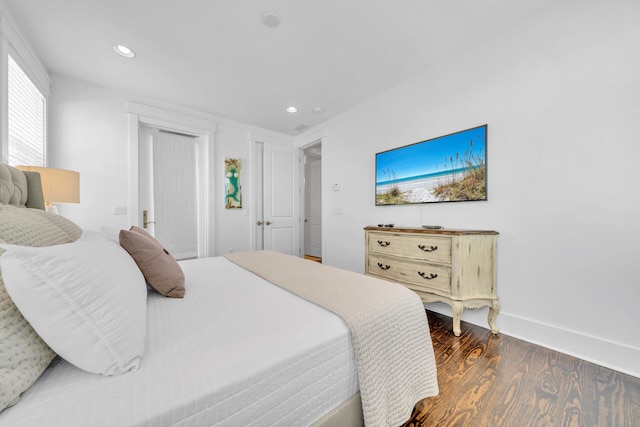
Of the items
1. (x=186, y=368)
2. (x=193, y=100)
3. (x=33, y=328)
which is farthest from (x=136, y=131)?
(x=186, y=368)

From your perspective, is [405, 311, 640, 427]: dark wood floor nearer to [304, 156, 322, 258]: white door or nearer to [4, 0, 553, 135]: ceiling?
[4, 0, 553, 135]: ceiling

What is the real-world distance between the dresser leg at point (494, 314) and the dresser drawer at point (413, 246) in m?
0.55

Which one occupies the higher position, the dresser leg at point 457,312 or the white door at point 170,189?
the white door at point 170,189

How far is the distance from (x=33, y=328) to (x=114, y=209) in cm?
292

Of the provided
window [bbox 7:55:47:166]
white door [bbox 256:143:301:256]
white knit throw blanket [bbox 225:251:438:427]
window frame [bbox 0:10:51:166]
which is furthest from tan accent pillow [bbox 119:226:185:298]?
white door [bbox 256:143:301:256]

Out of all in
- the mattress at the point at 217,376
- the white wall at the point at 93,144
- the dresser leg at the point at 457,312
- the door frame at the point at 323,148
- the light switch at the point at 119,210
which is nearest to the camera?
the mattress at the point at 217,376

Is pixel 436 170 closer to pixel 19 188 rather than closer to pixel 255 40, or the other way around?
pixel 255 40

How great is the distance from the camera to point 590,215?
63.5 inches

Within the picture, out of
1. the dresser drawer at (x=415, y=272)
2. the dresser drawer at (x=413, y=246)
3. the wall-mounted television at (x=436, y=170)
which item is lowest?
the dresser drawer at (x=415, y=272)

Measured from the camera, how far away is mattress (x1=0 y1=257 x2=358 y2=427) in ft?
1.57

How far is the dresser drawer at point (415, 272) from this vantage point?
195cm

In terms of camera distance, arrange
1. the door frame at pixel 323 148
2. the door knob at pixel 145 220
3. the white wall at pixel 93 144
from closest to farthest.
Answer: the white wall at pixel 93 144
the door knob at pixel 145 220
the door frame at pixel 323 148

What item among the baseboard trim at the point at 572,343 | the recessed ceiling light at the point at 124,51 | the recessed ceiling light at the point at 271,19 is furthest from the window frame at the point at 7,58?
the baseboard trim at the point at 572,343

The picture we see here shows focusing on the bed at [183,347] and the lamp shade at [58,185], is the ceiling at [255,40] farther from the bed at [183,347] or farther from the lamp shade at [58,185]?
the bed at [183,347]
